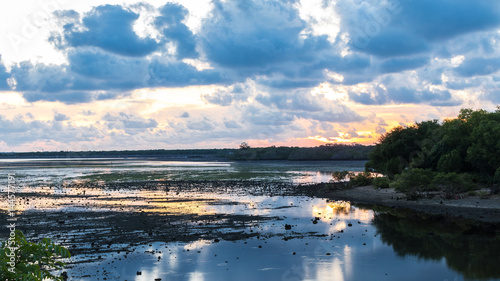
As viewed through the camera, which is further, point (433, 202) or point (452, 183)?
point (452, 183)

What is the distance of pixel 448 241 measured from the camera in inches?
993

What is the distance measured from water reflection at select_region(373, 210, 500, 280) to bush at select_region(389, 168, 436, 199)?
32.4 feet

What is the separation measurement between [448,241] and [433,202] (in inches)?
672

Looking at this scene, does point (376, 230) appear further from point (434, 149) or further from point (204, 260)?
point (434, 149)

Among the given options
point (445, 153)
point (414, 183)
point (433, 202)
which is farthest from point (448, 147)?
point (433, 202)

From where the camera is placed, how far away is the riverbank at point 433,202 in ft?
114

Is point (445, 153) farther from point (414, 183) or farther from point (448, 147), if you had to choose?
point (414, 183)

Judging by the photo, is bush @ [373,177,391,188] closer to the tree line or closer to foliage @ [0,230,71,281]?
the tree line

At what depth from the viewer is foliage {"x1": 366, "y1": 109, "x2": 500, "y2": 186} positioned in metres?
45.8

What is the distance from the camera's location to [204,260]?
20719 mm

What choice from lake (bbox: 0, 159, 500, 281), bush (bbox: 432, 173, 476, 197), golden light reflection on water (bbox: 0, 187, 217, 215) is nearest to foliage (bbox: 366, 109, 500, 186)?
bush (bbox: 432, 173, 476, 197)

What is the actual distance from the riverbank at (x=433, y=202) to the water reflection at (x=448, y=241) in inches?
120

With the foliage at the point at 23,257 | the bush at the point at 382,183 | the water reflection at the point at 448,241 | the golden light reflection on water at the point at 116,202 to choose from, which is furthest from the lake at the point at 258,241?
the bush at the point at 382,183

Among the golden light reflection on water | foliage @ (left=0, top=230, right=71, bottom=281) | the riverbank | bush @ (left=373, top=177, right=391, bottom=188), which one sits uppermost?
foliage @ (left=0, top=230, right=71, bottom=281)
